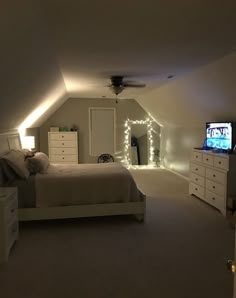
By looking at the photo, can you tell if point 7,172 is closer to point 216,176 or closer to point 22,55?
point 22,55

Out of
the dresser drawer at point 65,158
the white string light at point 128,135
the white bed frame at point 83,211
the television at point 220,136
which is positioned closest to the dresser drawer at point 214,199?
the television at point 220,136

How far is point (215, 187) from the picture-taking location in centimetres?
411

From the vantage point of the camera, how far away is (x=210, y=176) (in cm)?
427

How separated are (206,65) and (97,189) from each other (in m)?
2.41

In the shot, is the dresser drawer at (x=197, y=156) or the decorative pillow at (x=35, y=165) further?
the dresser drawer at (x=197, y=156)

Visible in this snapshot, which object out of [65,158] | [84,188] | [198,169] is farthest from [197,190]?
[65,158]

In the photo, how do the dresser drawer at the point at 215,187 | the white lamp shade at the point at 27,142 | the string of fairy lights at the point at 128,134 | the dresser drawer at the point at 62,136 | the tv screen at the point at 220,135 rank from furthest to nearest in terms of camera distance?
1. the string of fairy lights at the point at 128,134
2. the dresser drawer at the point at 62,136
3. the white lamp shade at the point at 27,142
4. the tv screen at the point at 220,135
5. the dresser drawer at the point at 215,187

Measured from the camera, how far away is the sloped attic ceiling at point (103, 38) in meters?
1.84

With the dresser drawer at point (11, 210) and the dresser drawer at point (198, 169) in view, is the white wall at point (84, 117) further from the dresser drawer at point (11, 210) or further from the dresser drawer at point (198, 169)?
the dresser drawer at point (11, 210)

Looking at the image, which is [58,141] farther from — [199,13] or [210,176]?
[199,13]

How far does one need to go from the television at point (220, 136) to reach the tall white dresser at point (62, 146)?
4.10 meters

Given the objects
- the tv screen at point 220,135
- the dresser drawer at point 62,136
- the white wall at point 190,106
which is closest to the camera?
the white wall at point 190,106

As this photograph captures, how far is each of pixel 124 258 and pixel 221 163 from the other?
2.24 meters

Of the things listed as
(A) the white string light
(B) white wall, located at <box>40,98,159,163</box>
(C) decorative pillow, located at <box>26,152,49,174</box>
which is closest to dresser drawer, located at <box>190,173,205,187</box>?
(C) decorative pillow, located at <box>26,152,49,174</box>
